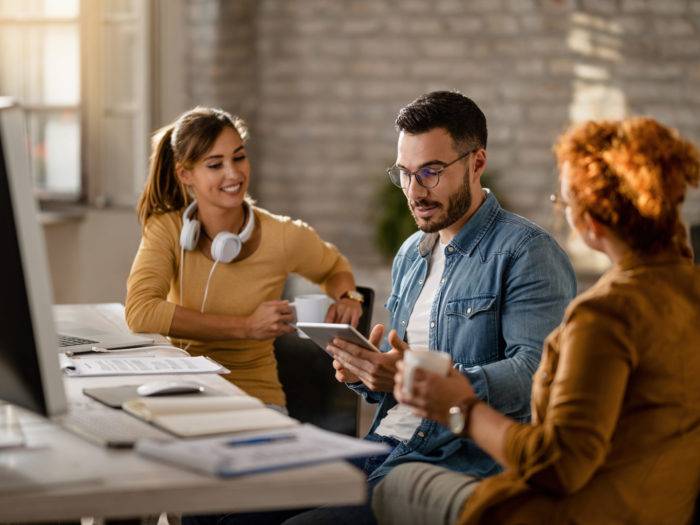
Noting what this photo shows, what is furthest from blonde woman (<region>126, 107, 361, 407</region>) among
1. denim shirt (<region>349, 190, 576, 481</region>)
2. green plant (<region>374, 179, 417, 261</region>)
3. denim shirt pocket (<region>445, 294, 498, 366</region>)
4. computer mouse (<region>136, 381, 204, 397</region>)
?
green plant (<region>374, 179, 417, 261</region>)

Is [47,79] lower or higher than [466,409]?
higher

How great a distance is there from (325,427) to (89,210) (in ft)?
9.24

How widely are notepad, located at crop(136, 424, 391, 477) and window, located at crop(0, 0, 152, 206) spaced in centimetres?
369

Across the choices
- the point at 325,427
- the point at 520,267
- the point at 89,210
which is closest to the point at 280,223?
the point at 325,427

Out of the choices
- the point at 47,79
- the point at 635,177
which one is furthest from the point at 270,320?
the point at 47,79

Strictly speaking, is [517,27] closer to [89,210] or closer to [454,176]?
[89,210]

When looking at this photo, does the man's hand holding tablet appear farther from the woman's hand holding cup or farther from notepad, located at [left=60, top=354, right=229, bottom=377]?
the woman's hand holding cup

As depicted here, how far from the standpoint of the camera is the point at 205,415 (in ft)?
5.27

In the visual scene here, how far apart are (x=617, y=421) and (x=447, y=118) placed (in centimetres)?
92

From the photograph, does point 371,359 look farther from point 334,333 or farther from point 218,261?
point 218,261

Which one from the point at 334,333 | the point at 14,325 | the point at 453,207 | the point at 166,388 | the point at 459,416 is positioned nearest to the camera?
the point at 14,325

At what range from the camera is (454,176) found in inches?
85.0

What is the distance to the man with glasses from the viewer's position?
1.91 meters

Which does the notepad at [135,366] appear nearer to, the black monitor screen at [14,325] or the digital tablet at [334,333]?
the digital tablet at [334,333]
